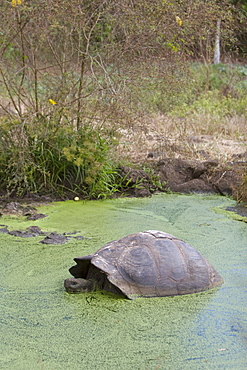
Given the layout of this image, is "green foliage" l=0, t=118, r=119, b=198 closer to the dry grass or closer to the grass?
the grass

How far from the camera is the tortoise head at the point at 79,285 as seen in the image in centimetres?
310

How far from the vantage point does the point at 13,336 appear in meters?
2.54

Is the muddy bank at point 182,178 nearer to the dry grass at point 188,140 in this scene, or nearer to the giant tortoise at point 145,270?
the dry grass at point 188,140

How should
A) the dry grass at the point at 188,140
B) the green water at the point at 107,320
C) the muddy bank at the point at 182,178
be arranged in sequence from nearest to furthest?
the green water at the point at 107,320
the muddy bank at the point at 182,178
the dry grass at the point at 188,140

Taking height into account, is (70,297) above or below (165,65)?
below

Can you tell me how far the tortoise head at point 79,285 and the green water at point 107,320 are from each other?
5cm

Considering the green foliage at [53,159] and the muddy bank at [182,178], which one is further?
the muddy bank at [182,178]

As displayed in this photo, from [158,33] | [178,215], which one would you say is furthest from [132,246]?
[158,33]

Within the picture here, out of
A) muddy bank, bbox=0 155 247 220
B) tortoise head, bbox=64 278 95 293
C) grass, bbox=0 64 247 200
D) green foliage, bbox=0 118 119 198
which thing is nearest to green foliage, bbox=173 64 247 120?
grass, bbox=0 64 247 200

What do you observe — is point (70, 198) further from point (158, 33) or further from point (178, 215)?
point (158, 33)

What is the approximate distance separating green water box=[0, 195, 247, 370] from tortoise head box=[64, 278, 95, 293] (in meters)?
0.05

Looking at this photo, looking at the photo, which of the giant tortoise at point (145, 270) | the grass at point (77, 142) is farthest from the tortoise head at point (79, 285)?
the grass at point (77, 142)

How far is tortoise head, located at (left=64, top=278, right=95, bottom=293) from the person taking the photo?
3.10 m

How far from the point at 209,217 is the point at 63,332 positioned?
3075 millimetres
